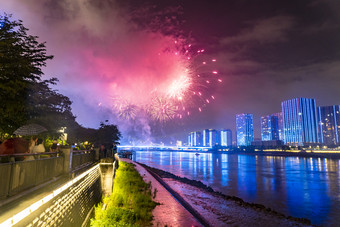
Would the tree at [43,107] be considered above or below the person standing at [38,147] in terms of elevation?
above

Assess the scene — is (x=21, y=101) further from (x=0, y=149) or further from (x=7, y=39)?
(x=0, y=149)

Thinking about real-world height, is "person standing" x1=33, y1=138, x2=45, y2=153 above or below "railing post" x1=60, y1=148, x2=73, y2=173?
above

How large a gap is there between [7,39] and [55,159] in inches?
417

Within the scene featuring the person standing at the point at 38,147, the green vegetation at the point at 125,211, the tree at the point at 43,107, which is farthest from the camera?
the tree at the point at 43,107

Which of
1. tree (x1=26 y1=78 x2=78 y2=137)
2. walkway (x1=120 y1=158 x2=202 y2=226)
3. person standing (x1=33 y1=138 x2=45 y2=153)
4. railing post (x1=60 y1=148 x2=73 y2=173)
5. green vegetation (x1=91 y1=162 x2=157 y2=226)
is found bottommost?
walkway (x1=120 y1=158 x2=202 y2=226)

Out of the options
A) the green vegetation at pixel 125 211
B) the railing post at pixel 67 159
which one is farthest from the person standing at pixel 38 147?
the green vegetation at pixel 125 211

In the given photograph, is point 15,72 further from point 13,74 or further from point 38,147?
point 38,147

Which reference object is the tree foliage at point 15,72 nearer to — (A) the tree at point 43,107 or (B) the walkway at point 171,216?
(A) the tree at point 43,107

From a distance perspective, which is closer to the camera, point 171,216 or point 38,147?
point 171,216

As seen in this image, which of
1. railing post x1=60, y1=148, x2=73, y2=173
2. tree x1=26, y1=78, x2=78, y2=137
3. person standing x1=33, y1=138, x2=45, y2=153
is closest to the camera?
railing post x1=60, y1=148, x2=73, y2=173

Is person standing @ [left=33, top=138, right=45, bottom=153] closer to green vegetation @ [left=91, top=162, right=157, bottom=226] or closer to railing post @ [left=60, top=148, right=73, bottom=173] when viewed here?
railing post @ [left=60, top=148, right=73, bottom=173]

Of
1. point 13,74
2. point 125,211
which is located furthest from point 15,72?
point 125,211

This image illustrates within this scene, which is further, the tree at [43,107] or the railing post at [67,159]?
the tree at [43,107]

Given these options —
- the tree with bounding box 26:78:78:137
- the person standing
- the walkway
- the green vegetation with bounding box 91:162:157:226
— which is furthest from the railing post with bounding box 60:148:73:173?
the tree with bounding box 26:78:78:137
